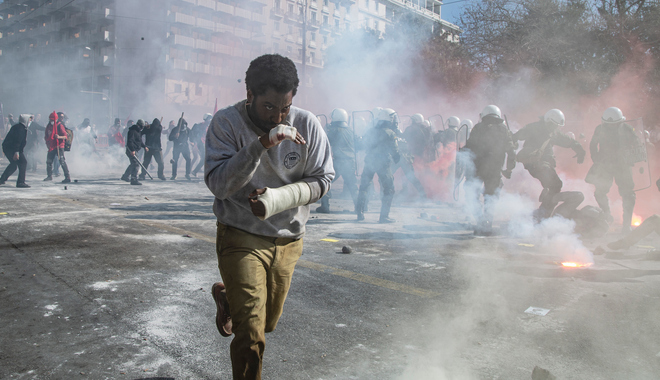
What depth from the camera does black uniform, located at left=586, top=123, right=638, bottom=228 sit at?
22.9ft

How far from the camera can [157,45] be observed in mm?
32500

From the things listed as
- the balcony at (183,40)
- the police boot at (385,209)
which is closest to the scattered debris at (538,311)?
the police boot at (385,209)

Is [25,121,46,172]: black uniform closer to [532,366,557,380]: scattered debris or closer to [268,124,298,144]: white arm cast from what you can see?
[268,124,298,144]: white arm cast

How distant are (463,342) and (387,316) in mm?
572

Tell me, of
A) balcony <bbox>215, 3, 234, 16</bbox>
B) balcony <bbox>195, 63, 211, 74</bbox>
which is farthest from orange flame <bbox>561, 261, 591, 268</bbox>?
balcony <bbox>195, 63, 211, 74</bbox>

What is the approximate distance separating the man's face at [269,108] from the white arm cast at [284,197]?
0.27 metres

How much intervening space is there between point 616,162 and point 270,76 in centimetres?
696

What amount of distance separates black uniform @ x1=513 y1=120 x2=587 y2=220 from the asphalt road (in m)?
1.38

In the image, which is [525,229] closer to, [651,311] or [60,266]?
[651,311]

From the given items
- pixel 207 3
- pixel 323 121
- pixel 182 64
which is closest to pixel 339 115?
pixel 323 121

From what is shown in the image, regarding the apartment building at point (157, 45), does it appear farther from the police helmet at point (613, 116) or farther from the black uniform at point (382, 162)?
the black uniform at point (382, 162)

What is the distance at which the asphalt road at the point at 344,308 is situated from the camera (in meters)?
2.40

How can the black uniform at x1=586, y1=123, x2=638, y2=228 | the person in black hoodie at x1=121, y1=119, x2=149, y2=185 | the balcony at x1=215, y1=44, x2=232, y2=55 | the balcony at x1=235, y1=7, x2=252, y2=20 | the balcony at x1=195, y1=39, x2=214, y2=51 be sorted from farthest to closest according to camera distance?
the balcony at x1=195, y1=39, x2=214, y2=51 < the balcony at x1=215, y1=44, x2=232, y2=55 < the balcony at x1=235, y1=7, x2=252, y2=20 < the person in black hoodie at x1=121, y1=119, x2=149, y2=185 < the black uniform at x1=586, y1=123, x2=638, y2=228

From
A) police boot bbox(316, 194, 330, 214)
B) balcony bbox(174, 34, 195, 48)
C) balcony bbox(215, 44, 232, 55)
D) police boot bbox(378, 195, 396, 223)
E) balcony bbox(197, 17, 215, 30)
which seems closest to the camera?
police boot bbox(378, 195, 396, 223)
